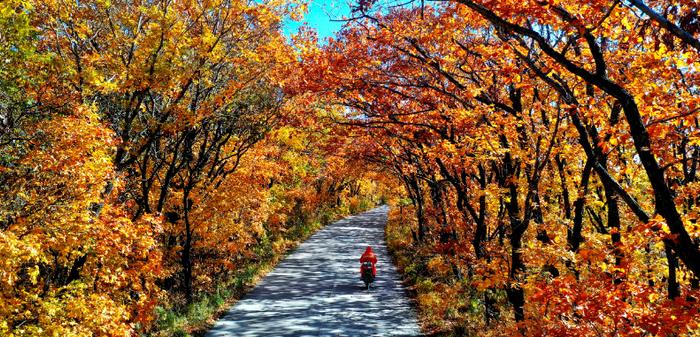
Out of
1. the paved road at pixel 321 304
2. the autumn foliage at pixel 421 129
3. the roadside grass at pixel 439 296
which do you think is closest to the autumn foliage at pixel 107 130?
the autumn foliage at pixel 421 129

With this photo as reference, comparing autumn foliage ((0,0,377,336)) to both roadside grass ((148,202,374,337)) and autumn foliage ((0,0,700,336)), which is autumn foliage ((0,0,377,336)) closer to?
autumn foliage ((0,0,700,336))

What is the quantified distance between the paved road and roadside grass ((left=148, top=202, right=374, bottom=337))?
35 centimetres

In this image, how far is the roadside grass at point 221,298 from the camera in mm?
11891

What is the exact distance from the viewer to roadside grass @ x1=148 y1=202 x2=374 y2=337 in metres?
11.9

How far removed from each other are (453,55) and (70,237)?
7658 millimetres

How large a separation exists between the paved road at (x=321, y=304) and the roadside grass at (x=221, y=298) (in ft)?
1.16

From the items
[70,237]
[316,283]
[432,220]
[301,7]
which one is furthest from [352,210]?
[70,237]

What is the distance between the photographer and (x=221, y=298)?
14.8 m

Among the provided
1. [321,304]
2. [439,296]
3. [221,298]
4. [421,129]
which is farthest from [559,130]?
[221,298]

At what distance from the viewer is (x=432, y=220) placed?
23516 millimetres

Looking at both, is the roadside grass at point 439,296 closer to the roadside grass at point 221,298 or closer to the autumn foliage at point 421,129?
the autumn foliage at point 421,129

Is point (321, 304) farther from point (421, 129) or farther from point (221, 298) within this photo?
point (421, 129)

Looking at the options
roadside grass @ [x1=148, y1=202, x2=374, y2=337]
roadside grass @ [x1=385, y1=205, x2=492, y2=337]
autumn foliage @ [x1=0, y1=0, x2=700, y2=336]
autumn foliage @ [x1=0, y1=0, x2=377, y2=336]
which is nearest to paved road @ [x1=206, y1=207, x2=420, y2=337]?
roadside grass @ [x1=148, y1=202, x2=374, y2=337]

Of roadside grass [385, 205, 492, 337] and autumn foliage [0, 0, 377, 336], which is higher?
autumn foliage [0, 0, 377, 336]
